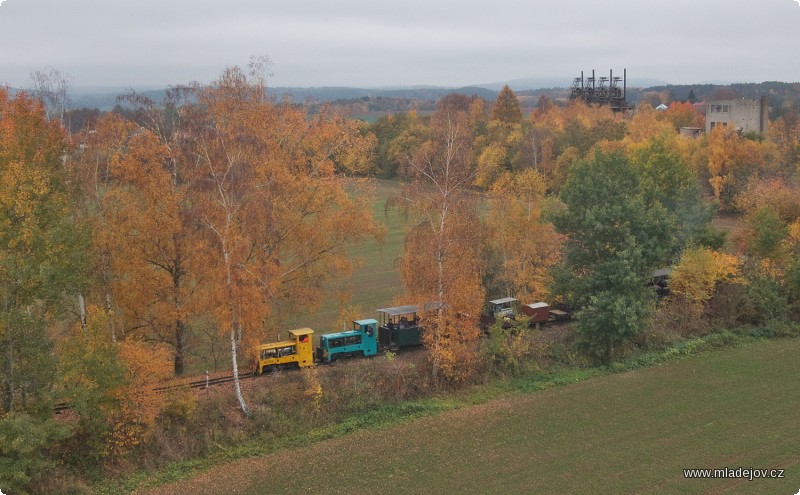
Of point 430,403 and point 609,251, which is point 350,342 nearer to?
point 430,403

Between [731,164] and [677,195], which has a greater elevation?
[731,164]

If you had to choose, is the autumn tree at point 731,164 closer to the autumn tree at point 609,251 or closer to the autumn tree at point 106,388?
the autumn tree at point 609,251

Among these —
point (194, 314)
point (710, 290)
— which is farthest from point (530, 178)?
point (194, 314)

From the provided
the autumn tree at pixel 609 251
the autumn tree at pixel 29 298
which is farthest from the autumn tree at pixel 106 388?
the autumn tree at pixel 609 251

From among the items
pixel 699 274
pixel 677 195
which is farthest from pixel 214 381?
pixel 677 195

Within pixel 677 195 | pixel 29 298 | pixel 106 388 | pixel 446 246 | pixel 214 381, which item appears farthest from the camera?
pixel 677 195

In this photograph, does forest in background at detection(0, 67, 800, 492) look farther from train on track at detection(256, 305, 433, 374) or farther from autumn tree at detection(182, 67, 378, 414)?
train on track at detection(256, 305, 433, 374)

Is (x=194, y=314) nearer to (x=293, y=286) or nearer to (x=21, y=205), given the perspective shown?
(x=293, y=286)
